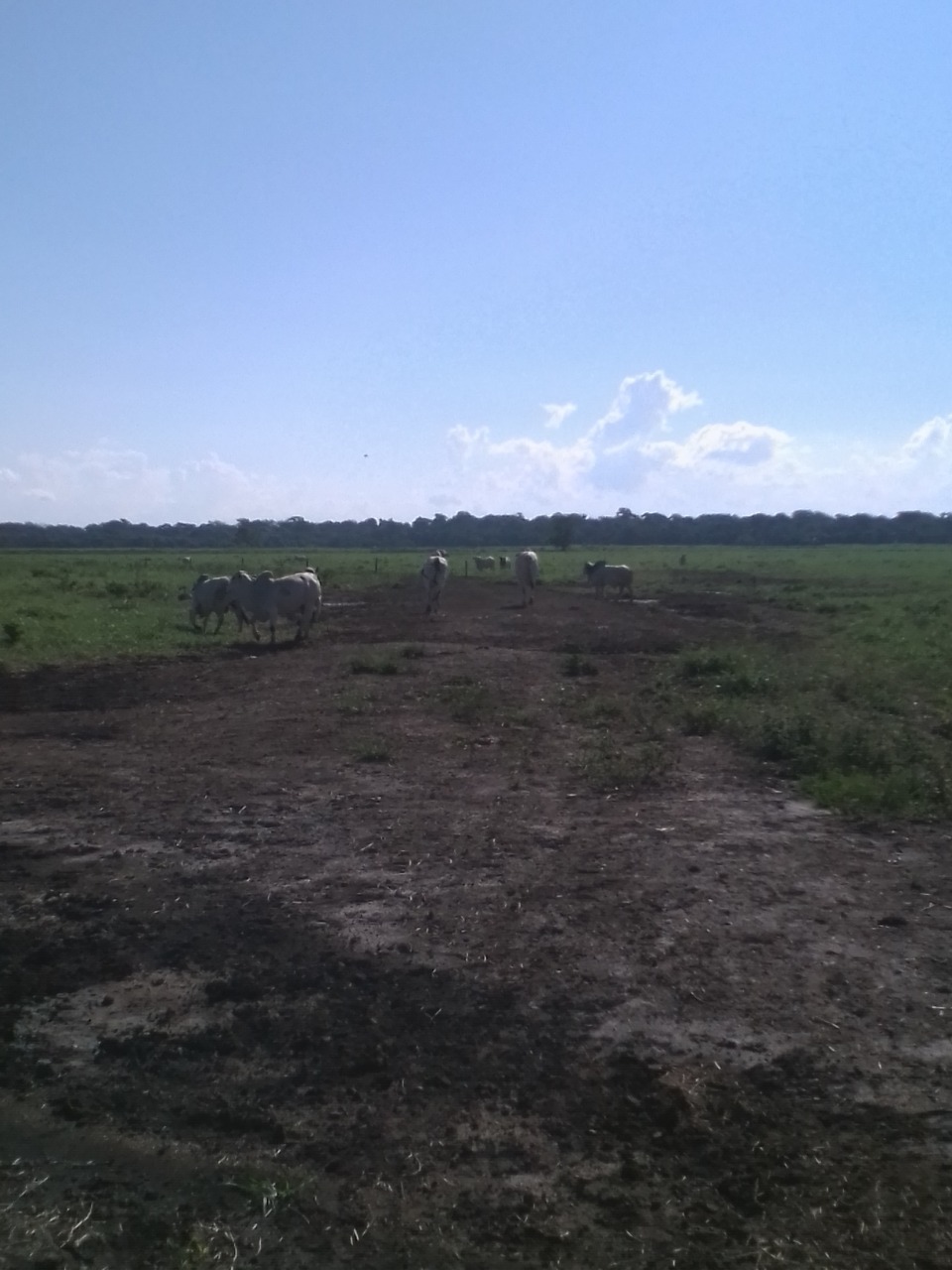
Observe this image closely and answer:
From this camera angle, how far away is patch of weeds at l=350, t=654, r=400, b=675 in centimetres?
1518

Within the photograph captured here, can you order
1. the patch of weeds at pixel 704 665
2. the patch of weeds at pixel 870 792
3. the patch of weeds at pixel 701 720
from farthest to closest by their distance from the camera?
the patch of weeds at pixel 704 665 → the patch of weeds at pixel 701 720 → the patch of weeds at pixel 870 792

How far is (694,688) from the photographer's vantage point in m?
14.0

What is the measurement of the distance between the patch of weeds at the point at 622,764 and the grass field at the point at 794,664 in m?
0.41

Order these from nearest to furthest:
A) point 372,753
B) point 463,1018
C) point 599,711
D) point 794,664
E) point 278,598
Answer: point 463,1018, point 372,753, point 599,711, point 794,664, point 278,598

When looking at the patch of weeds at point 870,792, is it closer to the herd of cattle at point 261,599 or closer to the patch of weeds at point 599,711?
the patch of weeds at point 599,711

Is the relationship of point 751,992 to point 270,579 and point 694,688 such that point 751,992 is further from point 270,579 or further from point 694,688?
point 270,579

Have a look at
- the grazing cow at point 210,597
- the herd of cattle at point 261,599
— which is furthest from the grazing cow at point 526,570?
the grazing cow at point 210,597

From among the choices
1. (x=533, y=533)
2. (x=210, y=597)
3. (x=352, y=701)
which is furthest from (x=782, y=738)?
(x=533, y=533)

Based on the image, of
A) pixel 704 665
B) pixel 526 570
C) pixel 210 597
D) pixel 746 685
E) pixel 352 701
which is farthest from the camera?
pixel 526 570

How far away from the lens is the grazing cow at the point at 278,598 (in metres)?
19.4

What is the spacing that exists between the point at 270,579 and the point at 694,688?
852 centimetres

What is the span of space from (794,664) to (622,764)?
24.2ft

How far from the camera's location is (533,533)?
119 m

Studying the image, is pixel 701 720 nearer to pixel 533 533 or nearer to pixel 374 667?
pixel 374 667
